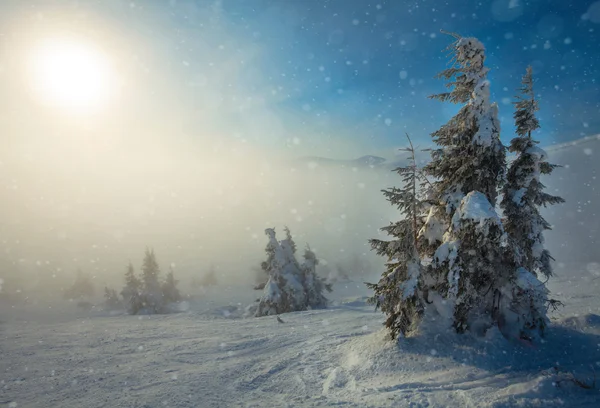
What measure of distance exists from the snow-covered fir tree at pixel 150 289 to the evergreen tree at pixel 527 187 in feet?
156

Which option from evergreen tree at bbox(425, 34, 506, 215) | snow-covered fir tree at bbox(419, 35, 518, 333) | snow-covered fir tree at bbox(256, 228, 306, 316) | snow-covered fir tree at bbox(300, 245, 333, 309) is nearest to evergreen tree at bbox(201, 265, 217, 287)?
snow-covered fir tree at bbox(300, 245, 333, 309)

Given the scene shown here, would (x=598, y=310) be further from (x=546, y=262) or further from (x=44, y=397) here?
(x=44, y=397)

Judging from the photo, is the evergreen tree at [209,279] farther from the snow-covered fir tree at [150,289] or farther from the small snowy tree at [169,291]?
the snow-covered fir tree at [150,289]

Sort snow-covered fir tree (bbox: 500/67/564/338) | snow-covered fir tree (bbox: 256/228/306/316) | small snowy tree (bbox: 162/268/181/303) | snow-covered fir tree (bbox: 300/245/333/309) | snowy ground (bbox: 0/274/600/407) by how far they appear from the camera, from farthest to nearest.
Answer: small snowy tree (bbox: 162/268/181/303)
snow-covered fir tree (bbox: 300/245/333/309)
snow-covered fir tree (bbox: 256/228/306/316)
snow-covered fir tree (bbox: 500/67/564/338)
snowy ground (bbox: 0/274/600/407)

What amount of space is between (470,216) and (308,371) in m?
9.02

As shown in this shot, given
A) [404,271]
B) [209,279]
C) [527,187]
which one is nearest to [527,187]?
[527,187]

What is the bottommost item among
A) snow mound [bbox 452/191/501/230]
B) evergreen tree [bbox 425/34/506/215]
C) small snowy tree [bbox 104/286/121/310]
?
small snowy tree [bbox 104/286/121/310]

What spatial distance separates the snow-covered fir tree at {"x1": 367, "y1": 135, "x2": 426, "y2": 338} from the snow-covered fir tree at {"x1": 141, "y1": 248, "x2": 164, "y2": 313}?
43176 mm

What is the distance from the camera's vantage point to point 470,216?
11578 millimetres

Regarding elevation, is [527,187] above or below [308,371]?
above

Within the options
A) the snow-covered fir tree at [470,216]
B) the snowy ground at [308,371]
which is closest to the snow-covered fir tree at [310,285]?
the snowy ground at [308,371]

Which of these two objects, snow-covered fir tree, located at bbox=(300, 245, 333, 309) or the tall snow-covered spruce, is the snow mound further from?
snow-covered fir tree, located at bbox=(300, 245, 333, 309)

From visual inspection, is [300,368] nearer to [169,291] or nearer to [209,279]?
[169,291]

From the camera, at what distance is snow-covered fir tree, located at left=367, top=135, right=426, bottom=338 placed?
41.8ft
